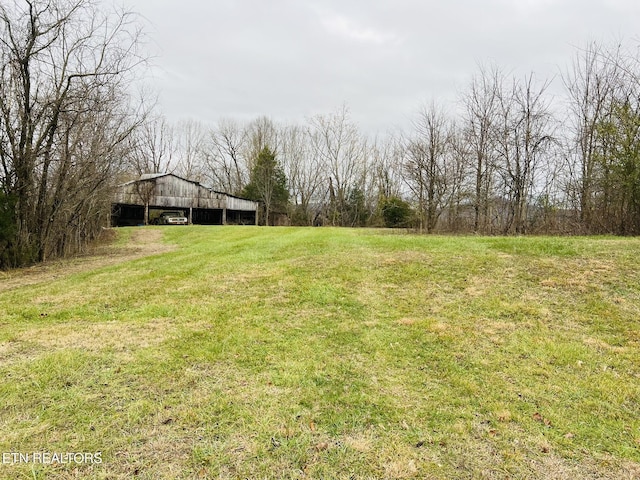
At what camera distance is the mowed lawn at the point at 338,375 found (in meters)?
2.22

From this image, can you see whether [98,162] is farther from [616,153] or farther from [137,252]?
[616,153]

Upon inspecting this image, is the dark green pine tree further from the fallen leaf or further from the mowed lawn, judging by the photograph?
the fallen leaf

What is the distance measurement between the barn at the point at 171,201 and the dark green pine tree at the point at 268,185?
2503mm

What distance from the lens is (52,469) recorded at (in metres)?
2.06

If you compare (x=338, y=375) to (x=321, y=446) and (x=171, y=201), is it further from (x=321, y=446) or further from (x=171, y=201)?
(x=171, y=201)

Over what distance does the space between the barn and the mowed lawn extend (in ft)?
74.7

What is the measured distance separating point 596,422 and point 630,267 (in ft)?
15.7

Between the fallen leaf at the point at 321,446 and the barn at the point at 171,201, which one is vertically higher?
the barn at the point at 171,201

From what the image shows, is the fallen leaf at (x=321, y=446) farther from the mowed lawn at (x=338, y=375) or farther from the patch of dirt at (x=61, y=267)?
the patch of dirt at (x=61, y=267)

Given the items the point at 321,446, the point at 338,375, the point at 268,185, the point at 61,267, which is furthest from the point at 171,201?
the point at 321,446

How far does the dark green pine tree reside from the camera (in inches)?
1396

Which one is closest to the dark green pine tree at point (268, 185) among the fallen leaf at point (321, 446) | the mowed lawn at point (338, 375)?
the mowed lawn at point (338, 375)

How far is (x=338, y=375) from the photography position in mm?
3299

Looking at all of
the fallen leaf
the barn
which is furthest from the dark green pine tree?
the fallen leaf
